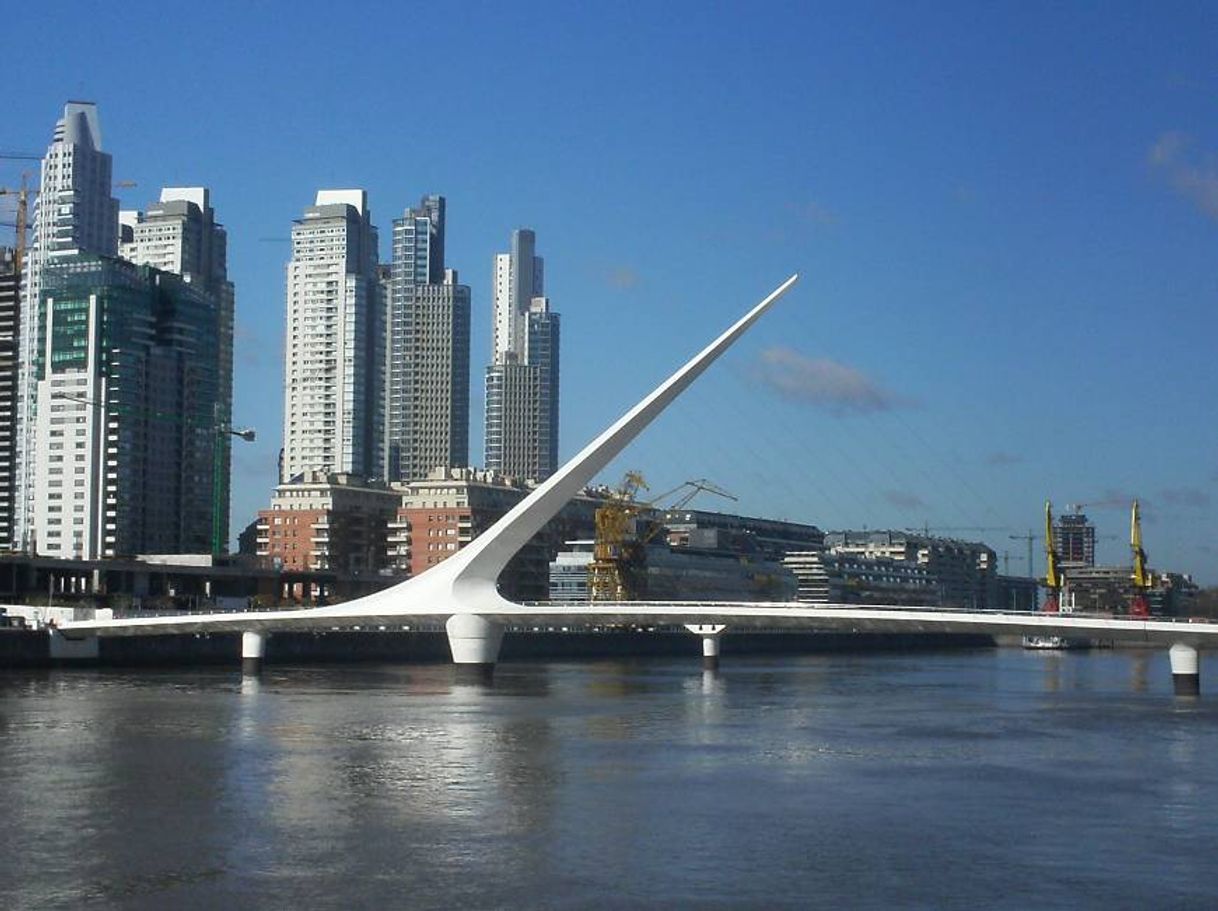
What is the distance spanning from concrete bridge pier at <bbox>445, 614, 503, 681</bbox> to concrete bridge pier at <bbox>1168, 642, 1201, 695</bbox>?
13.6 metres

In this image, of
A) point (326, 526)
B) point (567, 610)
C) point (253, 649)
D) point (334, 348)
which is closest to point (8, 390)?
point (326, 526)

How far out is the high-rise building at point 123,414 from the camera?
97.9m

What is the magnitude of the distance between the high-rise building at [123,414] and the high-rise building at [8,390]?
3.33 metres

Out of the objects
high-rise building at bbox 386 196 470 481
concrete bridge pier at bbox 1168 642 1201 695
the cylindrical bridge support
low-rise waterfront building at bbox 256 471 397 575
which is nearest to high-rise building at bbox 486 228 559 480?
high-rise building at bbox 386 196 470 481

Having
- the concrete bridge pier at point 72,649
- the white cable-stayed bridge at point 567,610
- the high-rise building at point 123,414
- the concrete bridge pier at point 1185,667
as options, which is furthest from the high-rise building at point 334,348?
the concrete bridge pier at point 1185,667

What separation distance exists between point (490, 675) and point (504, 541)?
2957 millimetres

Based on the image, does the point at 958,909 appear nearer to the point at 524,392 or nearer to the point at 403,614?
the point at 403,614

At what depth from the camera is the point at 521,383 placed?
155 metres

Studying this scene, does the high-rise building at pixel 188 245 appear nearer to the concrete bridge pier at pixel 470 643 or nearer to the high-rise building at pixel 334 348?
the high-rise building at pixel 334 348

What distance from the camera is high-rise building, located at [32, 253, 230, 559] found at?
9794 cm

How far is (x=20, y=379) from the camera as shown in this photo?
346ft

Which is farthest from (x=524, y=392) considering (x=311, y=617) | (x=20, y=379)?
(x=311, y=617)

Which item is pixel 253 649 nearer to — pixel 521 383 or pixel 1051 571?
pixel 1051 571

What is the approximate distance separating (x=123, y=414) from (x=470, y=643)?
64564 mm
